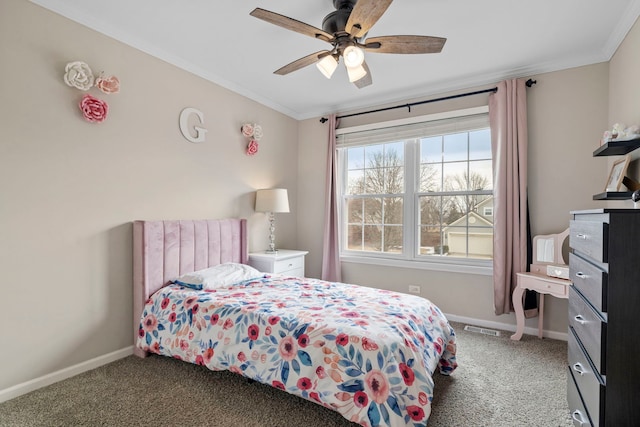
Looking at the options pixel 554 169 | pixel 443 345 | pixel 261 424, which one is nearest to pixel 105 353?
pixel 261 424

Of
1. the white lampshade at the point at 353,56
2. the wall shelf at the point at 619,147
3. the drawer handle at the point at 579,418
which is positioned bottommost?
the drawer handle at the point at 579,418

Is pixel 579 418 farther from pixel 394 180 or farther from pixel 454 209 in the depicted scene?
pixel 394 180

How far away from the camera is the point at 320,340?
1671 mm

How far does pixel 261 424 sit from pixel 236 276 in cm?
127

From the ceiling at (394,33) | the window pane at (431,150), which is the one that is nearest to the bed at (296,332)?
the ceiling at (394,33)

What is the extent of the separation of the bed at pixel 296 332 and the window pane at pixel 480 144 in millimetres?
1955

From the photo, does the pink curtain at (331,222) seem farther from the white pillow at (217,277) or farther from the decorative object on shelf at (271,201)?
the white pillow at (217,277)

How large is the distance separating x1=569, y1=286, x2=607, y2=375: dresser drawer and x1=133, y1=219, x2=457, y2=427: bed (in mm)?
718

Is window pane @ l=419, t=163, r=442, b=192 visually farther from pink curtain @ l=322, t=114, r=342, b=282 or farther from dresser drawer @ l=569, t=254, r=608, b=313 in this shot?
dresser drawer @ l=569, t=254, r=608, b=313

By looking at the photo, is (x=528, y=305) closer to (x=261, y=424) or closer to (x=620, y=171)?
(x=620, y=171)

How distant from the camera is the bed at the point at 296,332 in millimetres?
1516

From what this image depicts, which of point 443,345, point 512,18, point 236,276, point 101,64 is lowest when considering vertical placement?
point 443,345

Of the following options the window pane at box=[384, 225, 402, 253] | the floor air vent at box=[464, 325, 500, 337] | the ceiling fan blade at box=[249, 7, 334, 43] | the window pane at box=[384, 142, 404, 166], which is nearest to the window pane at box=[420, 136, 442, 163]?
the window pane at box=[384, 142, 404, 166]

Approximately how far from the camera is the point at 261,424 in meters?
1.70
